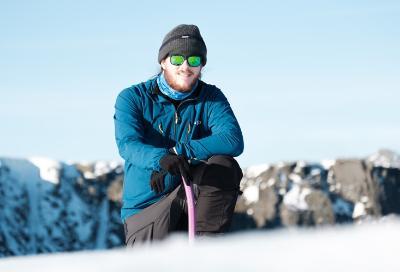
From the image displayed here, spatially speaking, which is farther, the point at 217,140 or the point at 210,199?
the point at 217,140

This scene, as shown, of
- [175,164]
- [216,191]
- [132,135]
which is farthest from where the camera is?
[132,135]

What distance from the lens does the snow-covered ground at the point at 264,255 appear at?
1.98m

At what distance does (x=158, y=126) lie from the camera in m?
6.35

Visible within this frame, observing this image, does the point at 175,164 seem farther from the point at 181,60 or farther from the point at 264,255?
the point at 264,255

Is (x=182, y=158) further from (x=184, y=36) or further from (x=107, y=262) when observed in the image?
(x=107, y=262)

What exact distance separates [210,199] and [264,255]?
3.73 metres

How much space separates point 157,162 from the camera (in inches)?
229

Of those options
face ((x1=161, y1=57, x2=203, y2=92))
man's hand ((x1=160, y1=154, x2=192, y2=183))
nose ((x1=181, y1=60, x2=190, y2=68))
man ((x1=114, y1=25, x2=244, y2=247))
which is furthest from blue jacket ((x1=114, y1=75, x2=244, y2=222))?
man's hand ((x1=160, y1=154, x2=192, y2=183))

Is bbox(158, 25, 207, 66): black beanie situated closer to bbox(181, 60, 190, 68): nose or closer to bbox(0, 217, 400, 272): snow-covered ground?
bbox(181, 60, 190, 68): nose

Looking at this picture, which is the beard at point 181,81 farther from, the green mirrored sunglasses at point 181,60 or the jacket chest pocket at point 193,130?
the jacket chest pocket at point 193,130

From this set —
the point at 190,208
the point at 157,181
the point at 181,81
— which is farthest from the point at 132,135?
the point at 190,208

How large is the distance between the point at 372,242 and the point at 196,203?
380cm

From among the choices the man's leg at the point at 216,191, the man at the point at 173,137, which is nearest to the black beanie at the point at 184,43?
the man at the point at 173,137

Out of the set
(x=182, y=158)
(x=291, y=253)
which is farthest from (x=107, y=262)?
(x=182, y=158)
